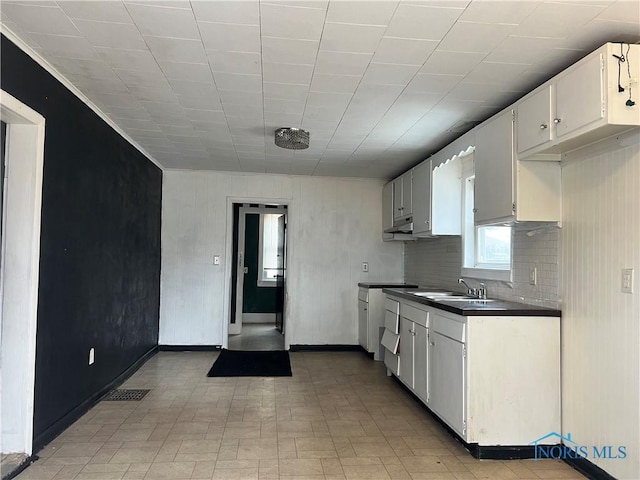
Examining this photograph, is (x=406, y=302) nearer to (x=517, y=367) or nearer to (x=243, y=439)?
(x=517, y=367)

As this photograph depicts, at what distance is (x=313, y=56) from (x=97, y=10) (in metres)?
1.09

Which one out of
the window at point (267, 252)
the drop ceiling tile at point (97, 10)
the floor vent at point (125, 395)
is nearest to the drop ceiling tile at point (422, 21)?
the drop ceiling tile at point (97, 10)

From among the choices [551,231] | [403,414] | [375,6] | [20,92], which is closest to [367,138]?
[551,231]

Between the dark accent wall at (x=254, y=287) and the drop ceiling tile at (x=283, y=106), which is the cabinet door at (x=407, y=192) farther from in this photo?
the dark accent wall at (x=254, y=287)

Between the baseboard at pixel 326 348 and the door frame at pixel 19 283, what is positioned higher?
the door frame at pixel 19 283

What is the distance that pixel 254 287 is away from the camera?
27.9 feet

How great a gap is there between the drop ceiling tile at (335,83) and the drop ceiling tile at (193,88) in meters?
0.69

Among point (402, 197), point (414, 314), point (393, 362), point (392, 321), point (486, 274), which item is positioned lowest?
point (393, 362)

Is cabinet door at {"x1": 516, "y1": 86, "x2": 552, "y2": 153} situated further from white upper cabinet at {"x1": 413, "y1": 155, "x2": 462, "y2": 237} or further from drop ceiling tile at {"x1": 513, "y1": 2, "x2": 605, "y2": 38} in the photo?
white upper cabinet at {"x1": 413, "y1": 155, "x2": 462, "y2": 237}

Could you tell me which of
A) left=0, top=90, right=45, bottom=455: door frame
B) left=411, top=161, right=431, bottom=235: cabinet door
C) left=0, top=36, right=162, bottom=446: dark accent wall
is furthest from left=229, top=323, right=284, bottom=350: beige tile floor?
left=0, top=90, right=45, bottom=455: door frame

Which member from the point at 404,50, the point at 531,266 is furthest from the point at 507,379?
the point at 404,50

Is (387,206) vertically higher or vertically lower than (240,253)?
higher

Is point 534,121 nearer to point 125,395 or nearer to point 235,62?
point 235,62

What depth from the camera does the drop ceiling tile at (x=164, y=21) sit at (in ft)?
6.69
